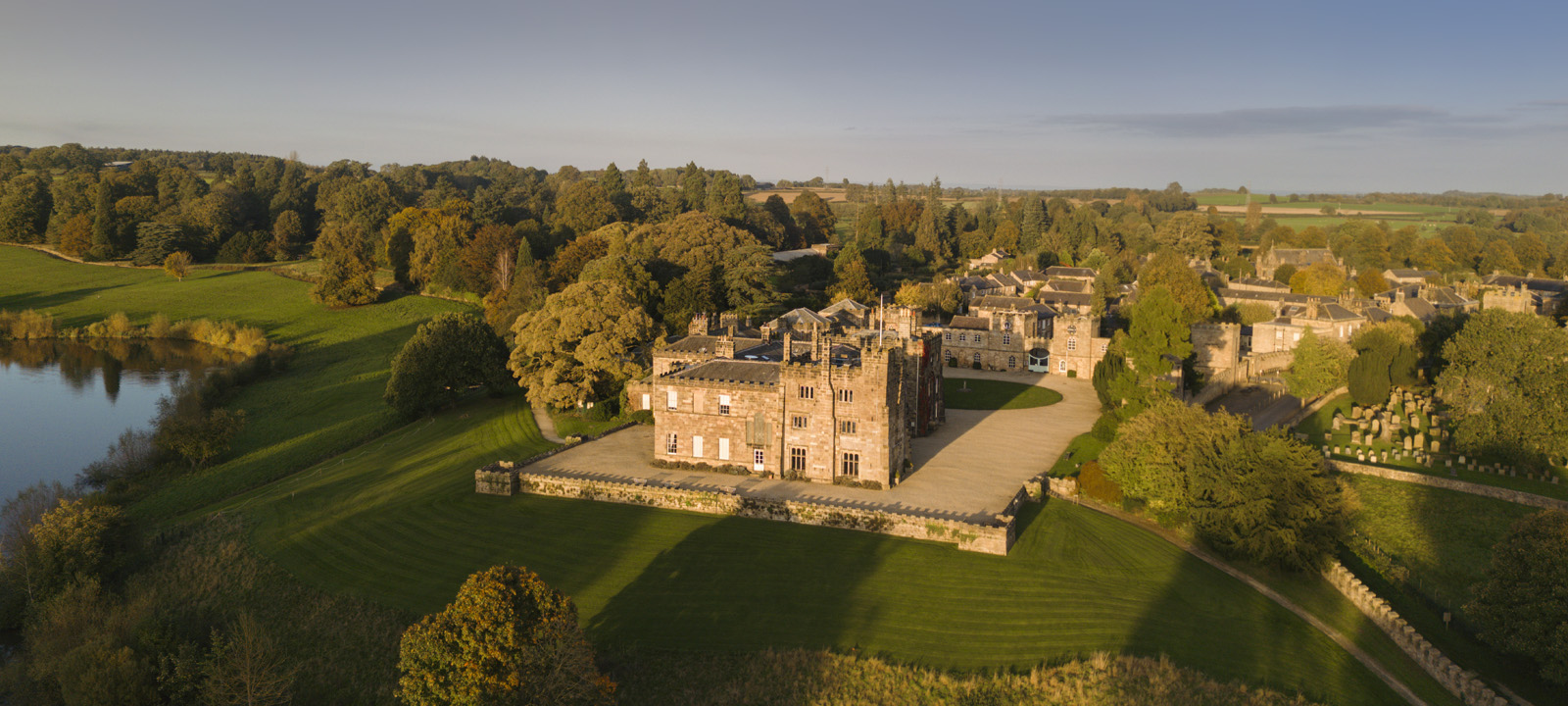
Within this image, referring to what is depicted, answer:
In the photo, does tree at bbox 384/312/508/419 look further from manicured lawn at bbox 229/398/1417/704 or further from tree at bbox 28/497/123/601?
tree at bbox 28/497/123/601

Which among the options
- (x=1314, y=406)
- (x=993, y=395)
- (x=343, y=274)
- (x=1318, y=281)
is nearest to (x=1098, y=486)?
(x=993, y=395)

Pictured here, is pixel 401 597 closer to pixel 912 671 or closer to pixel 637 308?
pixel 912 671

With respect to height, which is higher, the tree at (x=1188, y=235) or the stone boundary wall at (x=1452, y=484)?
the tree at (x=1188, y=235)

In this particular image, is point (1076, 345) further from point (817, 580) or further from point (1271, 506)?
point (817, 580)

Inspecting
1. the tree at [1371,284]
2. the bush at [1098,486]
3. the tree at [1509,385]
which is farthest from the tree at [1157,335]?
the tree at [1371,284]

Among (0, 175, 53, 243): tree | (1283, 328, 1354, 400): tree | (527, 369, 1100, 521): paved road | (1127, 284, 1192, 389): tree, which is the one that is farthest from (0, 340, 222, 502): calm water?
(1283, 328, 1354, 400): tree

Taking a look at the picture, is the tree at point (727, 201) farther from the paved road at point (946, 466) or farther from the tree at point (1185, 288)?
the paved road at point (946, 466)
